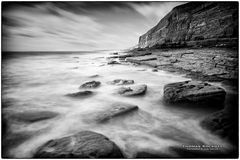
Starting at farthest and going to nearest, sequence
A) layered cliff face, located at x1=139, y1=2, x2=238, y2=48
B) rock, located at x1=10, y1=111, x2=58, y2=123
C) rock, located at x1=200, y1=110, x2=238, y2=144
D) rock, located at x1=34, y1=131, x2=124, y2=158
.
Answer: layered cliff face, located at x1=139, y1=2, x2=238, y2=48 < rock, located at x1=10, y1=111, x2=58, y2=123 < rock, located at x1=200, y1=110, x2=238, y2=144 < rock, located at x1=34, y1=131, x2=124, y2=158

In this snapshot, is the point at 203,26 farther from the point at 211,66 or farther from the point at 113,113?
the point at 113,113

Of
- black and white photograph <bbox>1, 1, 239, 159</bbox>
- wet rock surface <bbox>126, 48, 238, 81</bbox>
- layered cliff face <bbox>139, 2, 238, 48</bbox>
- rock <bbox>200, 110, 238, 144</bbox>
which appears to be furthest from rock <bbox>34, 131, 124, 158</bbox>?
layered cliff face <bbox>139, 2, 238, 48</bbox>

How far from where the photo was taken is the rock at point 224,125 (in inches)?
88.6

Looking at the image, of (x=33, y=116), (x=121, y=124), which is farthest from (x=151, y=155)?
(x=33, y=116)

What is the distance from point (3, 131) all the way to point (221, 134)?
3928 mm

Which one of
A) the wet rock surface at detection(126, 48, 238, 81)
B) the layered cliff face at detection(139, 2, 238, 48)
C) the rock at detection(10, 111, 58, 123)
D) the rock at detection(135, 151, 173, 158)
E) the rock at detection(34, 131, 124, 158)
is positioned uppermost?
the layered cliff face at detection(139, 2, 238, 48)

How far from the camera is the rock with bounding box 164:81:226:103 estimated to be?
3.11 metres

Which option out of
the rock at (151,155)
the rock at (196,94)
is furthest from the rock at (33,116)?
the rock at (196,94)

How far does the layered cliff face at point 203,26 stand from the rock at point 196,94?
4211mm

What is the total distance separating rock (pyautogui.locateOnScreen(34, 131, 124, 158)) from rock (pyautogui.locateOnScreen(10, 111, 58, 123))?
110 cm

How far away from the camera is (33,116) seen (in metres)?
2.92

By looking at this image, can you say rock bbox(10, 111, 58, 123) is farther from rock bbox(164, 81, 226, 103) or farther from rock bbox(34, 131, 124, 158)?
rock bbox(164, 81, 226, 103)

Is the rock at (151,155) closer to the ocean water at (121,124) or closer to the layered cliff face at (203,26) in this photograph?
the ocean water at (121,124)

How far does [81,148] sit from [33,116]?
177 centimetres
